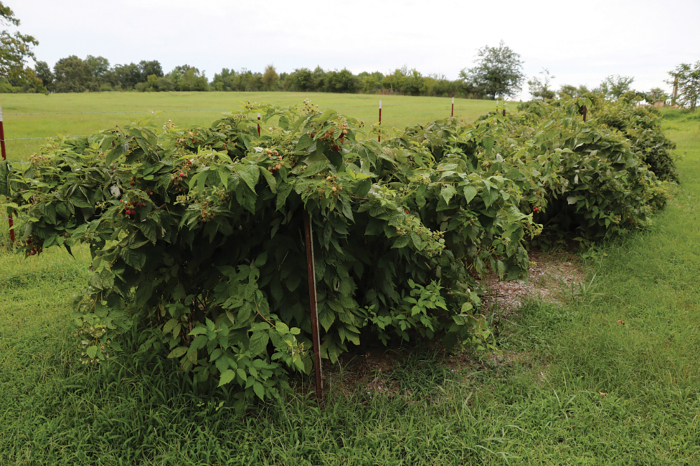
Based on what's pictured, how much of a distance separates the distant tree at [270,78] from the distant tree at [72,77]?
74.0 ft

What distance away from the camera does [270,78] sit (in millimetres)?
60562

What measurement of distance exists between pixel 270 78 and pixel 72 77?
26.3m

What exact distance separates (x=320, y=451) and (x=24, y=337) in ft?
8.47

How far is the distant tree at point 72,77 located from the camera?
58.0 metres

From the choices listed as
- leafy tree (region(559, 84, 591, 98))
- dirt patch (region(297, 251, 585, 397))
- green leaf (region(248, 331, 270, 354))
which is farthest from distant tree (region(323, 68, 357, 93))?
green leaf (region(248, 331, 270, 354))

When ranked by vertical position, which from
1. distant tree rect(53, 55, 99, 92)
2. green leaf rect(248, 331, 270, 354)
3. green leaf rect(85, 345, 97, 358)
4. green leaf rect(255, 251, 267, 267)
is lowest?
green leaf rect(85, 345, 97, 358)

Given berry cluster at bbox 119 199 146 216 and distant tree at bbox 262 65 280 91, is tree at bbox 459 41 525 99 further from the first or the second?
berry cluster at bbox 119 199 146 216

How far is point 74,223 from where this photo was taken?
232cm

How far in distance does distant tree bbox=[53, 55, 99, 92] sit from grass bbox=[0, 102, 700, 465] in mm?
67094

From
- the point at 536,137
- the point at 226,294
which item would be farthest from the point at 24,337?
the point at 536,137

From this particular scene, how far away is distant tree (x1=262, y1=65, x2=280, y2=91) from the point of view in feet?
198

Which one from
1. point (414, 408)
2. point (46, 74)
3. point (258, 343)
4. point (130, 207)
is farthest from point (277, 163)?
point (46, 74)

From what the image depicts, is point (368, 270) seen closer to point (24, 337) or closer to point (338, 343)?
point (338, 343)

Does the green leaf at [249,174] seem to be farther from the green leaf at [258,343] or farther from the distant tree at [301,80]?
the distant tree at [301,80]
